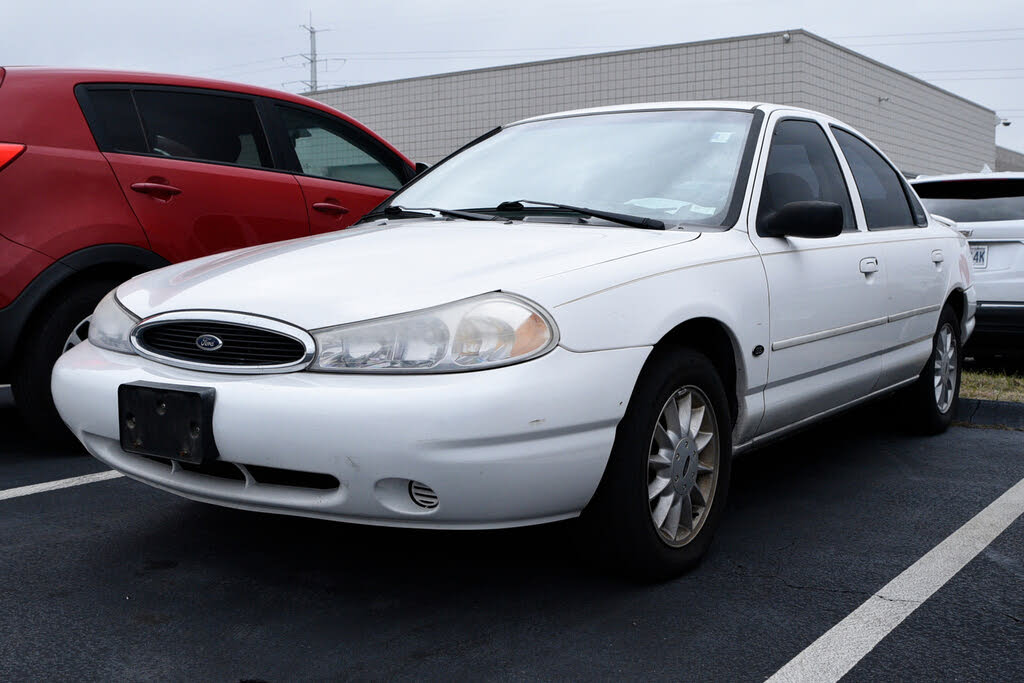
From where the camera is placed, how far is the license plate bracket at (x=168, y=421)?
8.87 feet

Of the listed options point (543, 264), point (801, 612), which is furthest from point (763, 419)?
point (543, 264)

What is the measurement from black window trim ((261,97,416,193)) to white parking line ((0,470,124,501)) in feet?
6.51

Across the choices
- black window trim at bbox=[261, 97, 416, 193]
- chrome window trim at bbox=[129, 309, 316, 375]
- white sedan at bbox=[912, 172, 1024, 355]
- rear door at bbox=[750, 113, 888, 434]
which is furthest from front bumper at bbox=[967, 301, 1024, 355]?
chrome window trim at bbox=[129, 309, 316, 375]

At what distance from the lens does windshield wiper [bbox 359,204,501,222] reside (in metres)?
3.71

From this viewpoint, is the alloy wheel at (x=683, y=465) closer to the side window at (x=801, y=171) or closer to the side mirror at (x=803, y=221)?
the side mirror at (x=803, y=221)

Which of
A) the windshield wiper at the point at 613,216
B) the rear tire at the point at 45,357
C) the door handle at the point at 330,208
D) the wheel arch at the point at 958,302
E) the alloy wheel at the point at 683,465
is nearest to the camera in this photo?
the alloy wheel at the point at 683,465

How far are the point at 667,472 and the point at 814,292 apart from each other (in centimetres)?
110

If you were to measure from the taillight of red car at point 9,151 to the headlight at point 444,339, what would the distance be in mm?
2387

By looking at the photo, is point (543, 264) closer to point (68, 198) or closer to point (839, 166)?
point (839, 166)

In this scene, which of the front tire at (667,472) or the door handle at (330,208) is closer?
the front tire at (667,472)

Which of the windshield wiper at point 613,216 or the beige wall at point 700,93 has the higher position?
the beige wall at point 700,93

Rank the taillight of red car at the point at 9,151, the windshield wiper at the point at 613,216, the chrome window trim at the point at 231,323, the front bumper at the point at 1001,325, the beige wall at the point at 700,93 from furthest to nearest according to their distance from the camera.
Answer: the beige wall at the point at 700,93, the front bumper at the point at 1001,325, the taillight of red car at the point at 9,151, the windshield wiper at the point at 613,216, the chrome window trim at the point at 231,323

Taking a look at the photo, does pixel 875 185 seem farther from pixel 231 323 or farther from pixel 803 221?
pixel 231 323

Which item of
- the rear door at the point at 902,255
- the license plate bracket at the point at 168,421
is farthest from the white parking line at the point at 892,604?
the license plate bracket at the point at 168,421
